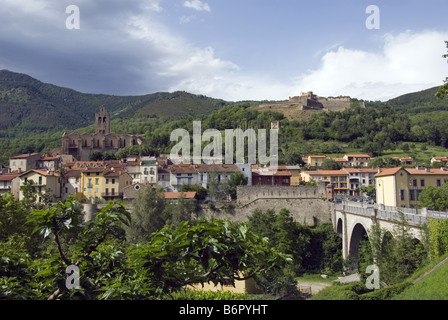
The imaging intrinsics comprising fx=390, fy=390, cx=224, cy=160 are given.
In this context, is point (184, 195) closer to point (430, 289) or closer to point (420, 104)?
point (430, 289)

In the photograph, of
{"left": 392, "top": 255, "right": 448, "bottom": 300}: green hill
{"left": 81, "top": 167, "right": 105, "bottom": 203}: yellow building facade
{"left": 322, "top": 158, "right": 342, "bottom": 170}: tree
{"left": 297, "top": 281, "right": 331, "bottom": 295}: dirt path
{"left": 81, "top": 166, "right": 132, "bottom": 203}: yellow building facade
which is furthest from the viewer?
{"left": 322, "top": 158, "right": 342, "bottom": 170}: tree

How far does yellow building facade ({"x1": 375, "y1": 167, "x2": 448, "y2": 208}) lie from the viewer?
139 feet

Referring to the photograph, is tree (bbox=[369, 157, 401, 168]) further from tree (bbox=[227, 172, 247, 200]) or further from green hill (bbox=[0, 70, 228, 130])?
green hill (bbox=[0, 70, 228, 130])

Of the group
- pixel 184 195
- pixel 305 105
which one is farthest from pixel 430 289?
pixel 305 105

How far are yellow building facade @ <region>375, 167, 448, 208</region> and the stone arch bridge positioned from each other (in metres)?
5.58

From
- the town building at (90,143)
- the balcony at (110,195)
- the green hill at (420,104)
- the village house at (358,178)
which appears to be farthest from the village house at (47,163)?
the green hill at (420,104)

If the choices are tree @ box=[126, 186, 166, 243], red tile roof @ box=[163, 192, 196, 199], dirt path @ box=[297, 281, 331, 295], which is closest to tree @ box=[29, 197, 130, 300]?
dirt path @ box=[297, 281, 331, 295]

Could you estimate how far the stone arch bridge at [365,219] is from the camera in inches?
880

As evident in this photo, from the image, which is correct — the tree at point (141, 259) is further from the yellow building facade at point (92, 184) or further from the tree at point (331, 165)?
the tree at point (331, 165)

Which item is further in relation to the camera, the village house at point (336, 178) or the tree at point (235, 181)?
the village house at point (336, 178)

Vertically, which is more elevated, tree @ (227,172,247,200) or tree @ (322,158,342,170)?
tree @ (322,158,342,170)

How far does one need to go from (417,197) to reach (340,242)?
10036 mm

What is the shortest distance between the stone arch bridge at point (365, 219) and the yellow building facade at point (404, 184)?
5584 millimetres
